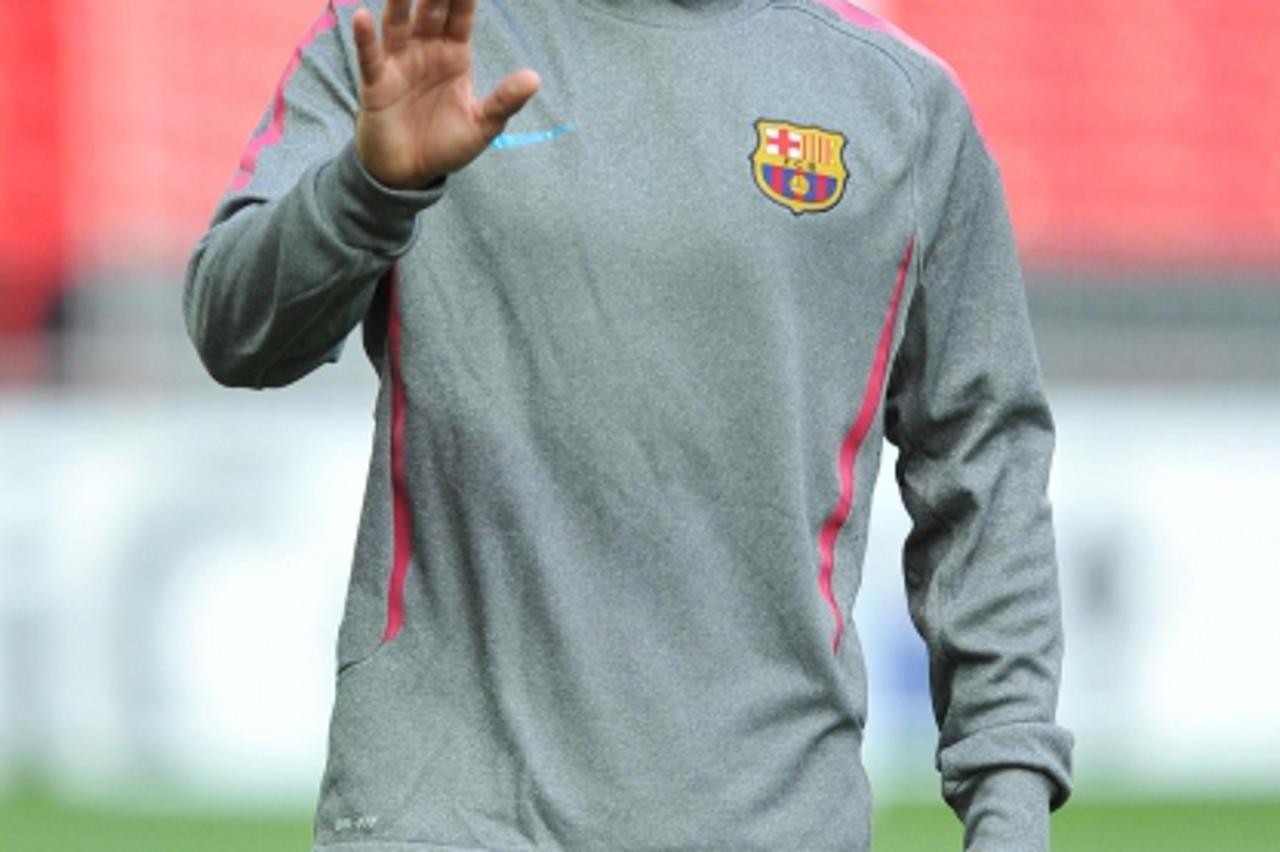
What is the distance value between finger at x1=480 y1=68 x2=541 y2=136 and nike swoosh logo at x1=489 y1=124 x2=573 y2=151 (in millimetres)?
224

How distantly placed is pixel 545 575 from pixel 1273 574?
6632 millimetres

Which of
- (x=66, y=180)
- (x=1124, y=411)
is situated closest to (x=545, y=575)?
(x=1124, y=411)

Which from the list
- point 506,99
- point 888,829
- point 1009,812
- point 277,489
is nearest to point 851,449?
point 1009,812

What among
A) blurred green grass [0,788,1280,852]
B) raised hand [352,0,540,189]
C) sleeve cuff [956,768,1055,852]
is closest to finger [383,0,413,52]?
raised hand [352,0,540,189]

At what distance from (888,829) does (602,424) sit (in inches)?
222

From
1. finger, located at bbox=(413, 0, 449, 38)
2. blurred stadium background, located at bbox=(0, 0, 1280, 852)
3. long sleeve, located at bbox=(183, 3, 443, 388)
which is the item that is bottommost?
blurred stadium background, located at bbox=(0, 0, 1280, 852)

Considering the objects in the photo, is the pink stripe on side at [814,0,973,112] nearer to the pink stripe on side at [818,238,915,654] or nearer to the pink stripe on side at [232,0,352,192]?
the pink stripe on side at [818,238,915,654]

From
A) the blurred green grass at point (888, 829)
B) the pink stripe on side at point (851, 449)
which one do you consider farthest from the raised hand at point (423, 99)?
the blurred green grass at point (888, 829)

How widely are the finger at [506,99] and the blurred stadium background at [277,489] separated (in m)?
5.30

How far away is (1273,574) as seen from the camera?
833cm

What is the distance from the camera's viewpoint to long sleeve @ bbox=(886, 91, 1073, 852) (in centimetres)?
225

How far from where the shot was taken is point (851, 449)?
7.09 feet

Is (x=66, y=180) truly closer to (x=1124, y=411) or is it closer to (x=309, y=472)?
(x=309, y=472)

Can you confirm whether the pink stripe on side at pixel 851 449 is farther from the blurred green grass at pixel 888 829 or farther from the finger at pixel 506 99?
the blurred green grass at pixel 888 829
